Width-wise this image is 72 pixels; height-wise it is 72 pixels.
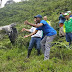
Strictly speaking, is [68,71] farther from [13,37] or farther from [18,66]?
[13,37]

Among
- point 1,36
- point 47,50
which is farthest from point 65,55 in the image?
point 1,36

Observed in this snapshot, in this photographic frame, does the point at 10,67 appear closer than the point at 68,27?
Yes

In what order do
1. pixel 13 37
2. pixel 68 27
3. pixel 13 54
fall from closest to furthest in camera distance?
pixel 68 27
pixel 13 54
pixel 13 37

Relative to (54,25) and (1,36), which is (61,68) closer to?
(54,25)

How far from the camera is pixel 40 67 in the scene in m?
3.74

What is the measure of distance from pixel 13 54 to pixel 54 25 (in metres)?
3.77

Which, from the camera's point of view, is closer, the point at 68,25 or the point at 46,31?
the point at 46,31

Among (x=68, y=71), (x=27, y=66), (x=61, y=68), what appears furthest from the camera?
(x=27, y=66)

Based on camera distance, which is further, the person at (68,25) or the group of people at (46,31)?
the person at (68,25)

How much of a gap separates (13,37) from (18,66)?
3873mm

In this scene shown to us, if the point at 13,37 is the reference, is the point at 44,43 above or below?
above

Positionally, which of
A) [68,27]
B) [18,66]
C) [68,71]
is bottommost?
[18,66]

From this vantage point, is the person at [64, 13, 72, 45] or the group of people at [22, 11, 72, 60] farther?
the person at [64, 13, 72, 45]

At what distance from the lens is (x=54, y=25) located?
8.32 m
